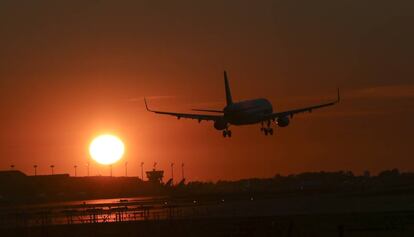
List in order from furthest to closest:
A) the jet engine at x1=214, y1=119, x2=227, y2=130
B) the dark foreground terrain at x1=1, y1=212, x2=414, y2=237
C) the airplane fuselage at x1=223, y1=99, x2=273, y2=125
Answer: the jet engine at x1=214, y1=119, x2=227, y2=130
the airplane fuselage at x1=223, y1=99, x2=273, y2=125
the dark foreground terrain at x1=1, y1=212, x2=414, y2=237

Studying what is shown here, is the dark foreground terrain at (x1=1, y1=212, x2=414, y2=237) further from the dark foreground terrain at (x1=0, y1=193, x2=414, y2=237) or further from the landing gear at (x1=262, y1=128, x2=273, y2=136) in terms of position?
the landing gear at (x1=262, y1=128, x2=273, y2=136)

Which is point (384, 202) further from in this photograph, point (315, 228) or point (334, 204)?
point (315, 228)

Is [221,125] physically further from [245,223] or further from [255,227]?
[255,227]

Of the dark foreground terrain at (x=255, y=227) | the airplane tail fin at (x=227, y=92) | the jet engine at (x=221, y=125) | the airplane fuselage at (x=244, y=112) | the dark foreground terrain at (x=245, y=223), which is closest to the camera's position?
the dark foreground terrain at (x=255, y=227)

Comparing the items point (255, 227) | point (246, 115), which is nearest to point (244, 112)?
point (246, 115)

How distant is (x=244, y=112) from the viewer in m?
123

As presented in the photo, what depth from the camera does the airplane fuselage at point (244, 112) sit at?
4813 inches

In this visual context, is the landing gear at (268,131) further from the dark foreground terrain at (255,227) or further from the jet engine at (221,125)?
the dark foreground terrain at (255,227)

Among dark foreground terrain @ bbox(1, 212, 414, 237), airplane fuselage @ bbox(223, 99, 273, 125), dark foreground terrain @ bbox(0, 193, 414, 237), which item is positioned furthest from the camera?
airplane fuselage @ bbox(223, 99, 273, 125)

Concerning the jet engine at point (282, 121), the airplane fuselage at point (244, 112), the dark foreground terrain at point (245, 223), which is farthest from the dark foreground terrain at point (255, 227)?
the jet engine at point (282, 121)

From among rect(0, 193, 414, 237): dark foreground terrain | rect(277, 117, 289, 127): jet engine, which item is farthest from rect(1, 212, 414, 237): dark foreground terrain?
rect(277, 117, 289, 127): jet engine

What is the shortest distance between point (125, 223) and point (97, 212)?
2427cm

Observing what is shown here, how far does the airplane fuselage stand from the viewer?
122250mm

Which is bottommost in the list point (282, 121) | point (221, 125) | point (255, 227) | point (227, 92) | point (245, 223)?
point (255, 227)
